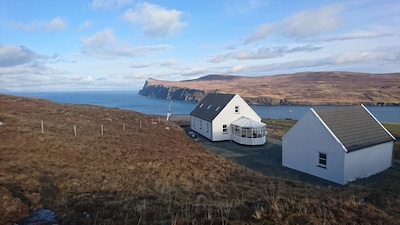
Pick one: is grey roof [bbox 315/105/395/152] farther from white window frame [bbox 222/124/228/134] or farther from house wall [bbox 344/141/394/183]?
white window frame [bbox 222/124/228/134]

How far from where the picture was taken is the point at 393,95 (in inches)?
6747

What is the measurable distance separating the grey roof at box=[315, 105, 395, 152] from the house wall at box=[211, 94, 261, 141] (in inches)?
548

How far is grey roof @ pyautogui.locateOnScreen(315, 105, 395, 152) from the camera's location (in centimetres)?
2108

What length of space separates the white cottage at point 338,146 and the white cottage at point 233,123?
840cm

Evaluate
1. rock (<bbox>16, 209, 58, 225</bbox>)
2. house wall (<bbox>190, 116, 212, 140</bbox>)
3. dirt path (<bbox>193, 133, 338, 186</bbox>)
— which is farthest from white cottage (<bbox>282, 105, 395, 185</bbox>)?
rock (<bbox>16, 209, 58, 225</bbox>)

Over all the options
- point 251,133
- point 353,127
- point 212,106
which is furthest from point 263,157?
point 212,106

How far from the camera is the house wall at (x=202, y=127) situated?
1461 inches

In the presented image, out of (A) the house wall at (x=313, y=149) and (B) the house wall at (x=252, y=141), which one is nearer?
(A) the house wall at (x=313, y=149)

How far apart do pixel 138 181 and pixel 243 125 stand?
21.1m

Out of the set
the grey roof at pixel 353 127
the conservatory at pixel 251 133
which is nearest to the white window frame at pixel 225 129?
the conservatory at pixel 251 133

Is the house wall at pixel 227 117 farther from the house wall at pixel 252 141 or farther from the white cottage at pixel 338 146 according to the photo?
the white cottage at pixel 338 146

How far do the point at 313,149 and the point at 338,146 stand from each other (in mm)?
2156

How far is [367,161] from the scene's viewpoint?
21688 millimetres

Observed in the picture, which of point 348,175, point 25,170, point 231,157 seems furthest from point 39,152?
point 348,175
